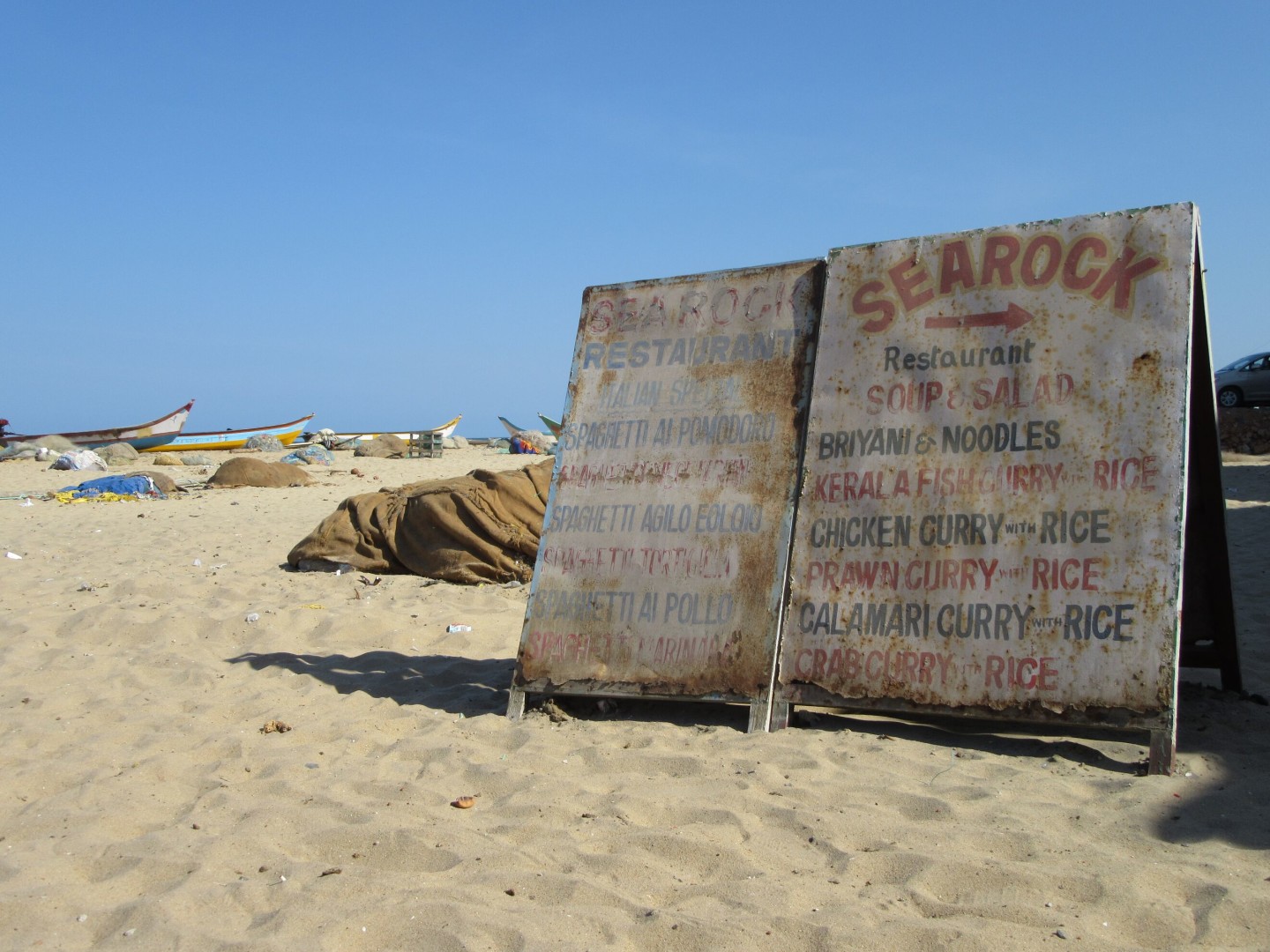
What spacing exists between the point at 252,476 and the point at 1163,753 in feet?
44.0

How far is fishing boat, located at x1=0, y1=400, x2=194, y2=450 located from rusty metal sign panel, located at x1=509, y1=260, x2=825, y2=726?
24.9 m

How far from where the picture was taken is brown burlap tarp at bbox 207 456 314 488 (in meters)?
14.5

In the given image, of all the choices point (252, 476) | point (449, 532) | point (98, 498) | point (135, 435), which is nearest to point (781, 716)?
point (449, 532)

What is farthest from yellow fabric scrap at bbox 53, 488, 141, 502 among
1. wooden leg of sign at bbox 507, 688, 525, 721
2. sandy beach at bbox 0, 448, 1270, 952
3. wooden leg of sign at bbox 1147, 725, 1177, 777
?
wooden leg of sign at bbox 1147, 725, 1177, 777

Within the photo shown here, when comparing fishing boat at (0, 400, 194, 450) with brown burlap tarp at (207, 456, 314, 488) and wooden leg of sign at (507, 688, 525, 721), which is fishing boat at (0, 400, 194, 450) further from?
wooden leg of sign at (507, 688, 525, 721)

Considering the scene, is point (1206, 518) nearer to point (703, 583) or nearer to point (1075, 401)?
point (1075, 401)

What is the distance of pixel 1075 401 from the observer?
3639 mm

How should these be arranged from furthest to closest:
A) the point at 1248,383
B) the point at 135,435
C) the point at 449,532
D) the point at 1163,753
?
the point at 135,435 → the point at 1248,383 → the point at 449,532 → the point at 1163,753

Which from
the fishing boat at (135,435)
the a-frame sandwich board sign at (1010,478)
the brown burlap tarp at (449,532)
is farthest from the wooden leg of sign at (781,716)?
the fishing boat at (135,435)

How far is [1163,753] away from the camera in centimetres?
325

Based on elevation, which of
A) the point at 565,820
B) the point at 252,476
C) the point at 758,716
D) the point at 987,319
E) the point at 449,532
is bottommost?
the point at 565,820

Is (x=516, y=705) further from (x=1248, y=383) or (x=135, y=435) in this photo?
(x=135, y=435)

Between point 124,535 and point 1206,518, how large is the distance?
9.22 m

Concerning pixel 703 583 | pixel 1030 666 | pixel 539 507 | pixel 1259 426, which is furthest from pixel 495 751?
pixel 1259 426
